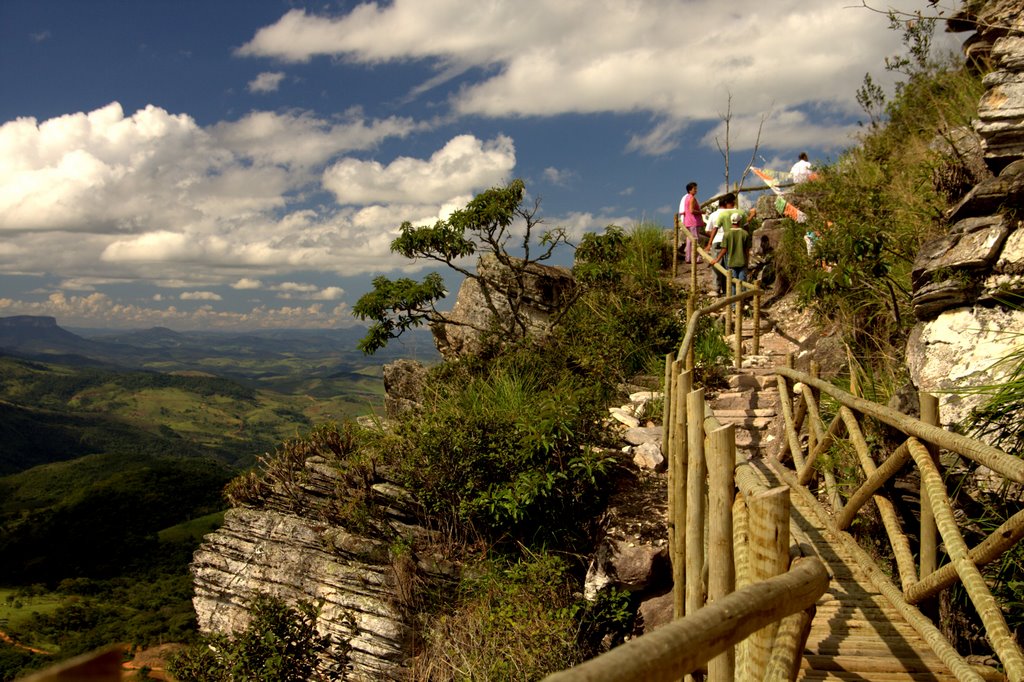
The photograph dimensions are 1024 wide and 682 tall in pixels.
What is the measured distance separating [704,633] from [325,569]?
1028 centimetres

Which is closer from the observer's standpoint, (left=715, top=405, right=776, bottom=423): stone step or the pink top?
(left=715, top=405, right=776, bottom=423): stone step

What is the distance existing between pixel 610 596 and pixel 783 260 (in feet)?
37.8

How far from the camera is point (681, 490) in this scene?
5715 millimetres

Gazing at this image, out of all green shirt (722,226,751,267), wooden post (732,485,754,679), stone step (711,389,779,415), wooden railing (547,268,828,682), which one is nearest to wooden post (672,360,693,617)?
wooden railing (547,268,828,682)

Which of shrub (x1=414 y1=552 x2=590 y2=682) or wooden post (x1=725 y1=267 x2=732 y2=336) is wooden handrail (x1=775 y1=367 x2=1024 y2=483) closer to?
shrub (x1=414 y1=552 x2=590 y2=682)

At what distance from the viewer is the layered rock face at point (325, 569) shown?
988 centimetres

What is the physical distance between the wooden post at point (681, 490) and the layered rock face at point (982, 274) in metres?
2.05

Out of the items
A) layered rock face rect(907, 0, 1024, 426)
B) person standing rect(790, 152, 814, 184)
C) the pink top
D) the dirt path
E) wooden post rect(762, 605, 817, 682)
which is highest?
person standing rect(790, 152, 814, 184)

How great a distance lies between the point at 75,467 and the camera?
280ft

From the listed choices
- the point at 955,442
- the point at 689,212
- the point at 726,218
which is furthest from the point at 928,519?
the point at 689,212

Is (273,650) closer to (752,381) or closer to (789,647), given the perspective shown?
(752,381)

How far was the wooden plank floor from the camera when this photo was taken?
11.9 ft

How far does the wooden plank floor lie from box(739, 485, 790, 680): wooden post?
1247 mm

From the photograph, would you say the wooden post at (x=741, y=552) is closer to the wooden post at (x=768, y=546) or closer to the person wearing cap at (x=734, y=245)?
the wooden post at (x=768, y=546)
